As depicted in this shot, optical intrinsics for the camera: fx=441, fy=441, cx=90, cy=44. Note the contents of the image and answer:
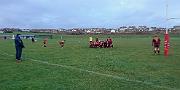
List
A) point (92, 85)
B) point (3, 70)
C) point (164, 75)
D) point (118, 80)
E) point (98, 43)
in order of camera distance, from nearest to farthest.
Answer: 1. point (92, 85)
2. point (118, 80)
3. point (164, 75)
4. point (3, 70)
5. point (98, 43)

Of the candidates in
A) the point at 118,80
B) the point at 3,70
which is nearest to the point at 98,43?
the point at 3,70

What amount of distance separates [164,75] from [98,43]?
3053 cm

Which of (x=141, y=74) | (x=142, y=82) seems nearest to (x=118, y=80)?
(x=142, y=82)

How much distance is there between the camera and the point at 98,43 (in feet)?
160

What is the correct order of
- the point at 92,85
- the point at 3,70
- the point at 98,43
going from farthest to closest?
the point at 98,43, the point at 3,70, the point at 92,85

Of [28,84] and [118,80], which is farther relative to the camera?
[118,80]

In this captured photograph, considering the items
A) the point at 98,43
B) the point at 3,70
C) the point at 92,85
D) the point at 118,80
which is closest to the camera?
the point at 92,85

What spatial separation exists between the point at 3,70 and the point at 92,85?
7135 mm

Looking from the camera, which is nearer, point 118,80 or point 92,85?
point 92,85

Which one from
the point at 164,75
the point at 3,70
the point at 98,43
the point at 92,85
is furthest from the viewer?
the point at 98,43

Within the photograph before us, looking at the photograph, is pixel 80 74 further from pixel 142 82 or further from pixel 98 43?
pixel 98 43

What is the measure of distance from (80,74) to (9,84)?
13.6ft

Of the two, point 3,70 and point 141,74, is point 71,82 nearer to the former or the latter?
point 141,74

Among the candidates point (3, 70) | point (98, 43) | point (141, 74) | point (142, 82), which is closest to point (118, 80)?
point (142, 82)
